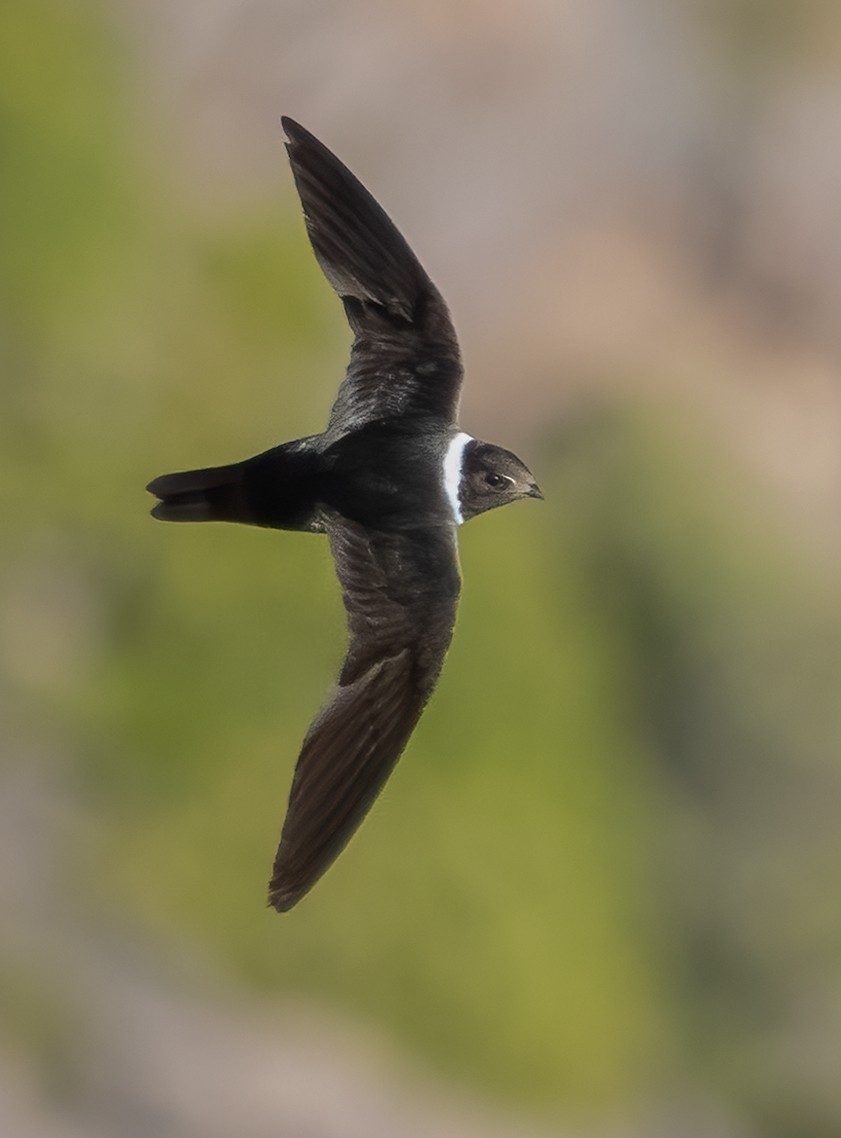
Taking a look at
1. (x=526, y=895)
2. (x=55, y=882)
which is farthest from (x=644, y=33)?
(x=55, y=882)

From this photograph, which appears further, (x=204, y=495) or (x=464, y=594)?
(x=464, y=594)

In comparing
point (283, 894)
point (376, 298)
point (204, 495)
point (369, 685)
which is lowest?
point (283, 894)

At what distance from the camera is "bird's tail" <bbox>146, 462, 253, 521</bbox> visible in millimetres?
689

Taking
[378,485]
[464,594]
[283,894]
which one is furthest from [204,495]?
[464,594]

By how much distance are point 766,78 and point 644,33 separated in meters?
0.15

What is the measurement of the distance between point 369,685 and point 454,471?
0.13 m

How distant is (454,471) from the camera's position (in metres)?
0.67

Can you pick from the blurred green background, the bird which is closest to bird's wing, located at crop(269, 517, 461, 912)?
the bird

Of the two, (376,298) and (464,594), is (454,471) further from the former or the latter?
(464,594)

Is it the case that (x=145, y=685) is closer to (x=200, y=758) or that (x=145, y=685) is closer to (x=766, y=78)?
(x=200, y=758)

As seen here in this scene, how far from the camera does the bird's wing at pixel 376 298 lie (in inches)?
25.8

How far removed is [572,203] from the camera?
129 cm

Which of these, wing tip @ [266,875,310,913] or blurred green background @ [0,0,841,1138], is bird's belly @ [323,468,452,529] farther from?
blurred green background @ [0,0,841,1138]

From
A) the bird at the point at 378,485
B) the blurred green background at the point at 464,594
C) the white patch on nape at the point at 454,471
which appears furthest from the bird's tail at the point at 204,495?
the blurred green background at the point at 464,594
